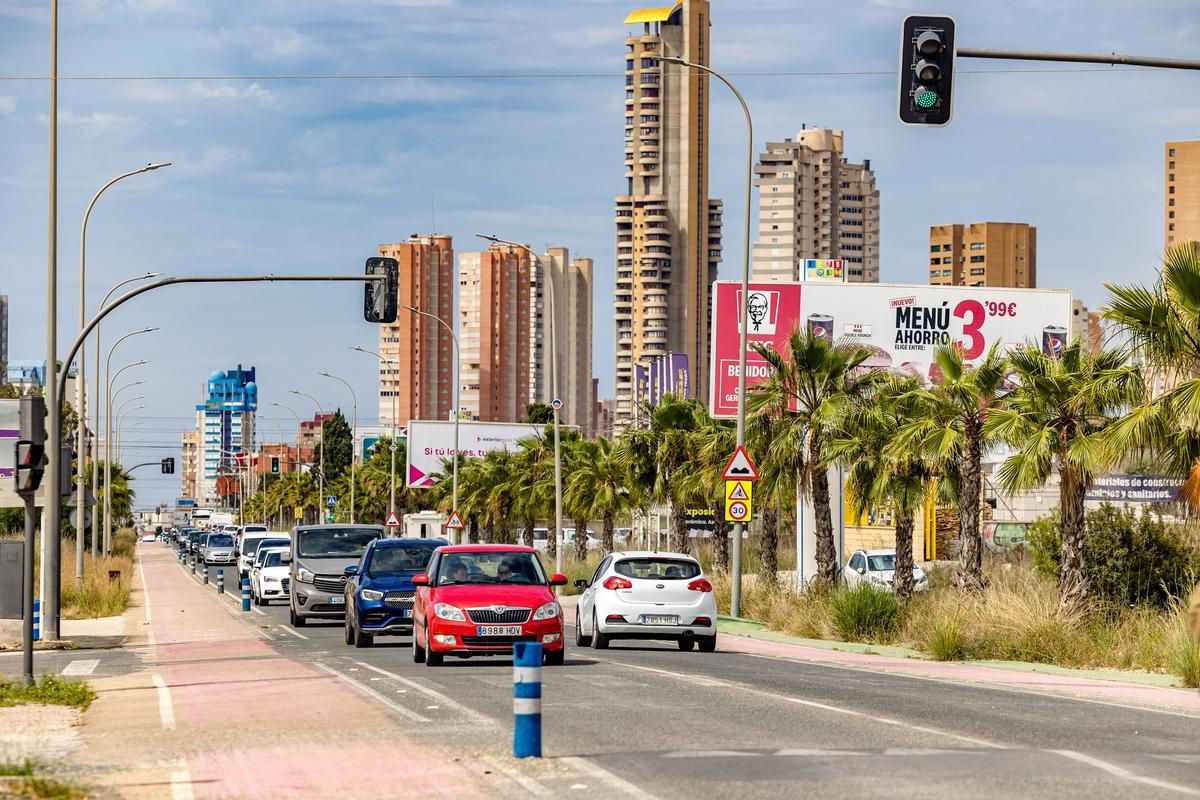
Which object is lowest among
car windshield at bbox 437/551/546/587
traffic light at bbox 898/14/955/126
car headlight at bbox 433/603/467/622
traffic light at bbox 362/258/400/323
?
car headlight at bbox 433/603/467/622

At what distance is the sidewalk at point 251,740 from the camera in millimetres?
10422

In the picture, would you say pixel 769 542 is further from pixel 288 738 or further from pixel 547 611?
pixel 288 738

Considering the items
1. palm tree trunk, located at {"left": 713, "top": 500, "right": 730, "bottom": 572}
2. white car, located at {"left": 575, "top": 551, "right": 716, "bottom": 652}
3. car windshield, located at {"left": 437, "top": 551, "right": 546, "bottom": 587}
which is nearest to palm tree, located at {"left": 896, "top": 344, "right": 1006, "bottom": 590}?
white car, located at {"left": 575, "top": 551, "right": 716, "bottom": 652}

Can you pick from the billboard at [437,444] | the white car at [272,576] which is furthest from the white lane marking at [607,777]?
the billboard at [437,444]

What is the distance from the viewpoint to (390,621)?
2669 centimetres

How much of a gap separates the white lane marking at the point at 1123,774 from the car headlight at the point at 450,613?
10623 mm

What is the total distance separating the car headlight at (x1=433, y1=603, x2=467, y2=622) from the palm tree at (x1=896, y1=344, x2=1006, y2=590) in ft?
41.4

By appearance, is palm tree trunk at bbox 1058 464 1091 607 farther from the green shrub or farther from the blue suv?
the blue suv

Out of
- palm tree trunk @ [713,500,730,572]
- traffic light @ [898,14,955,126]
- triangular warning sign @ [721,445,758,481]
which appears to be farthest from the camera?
palm tree trunk @ [713,500,730,572]

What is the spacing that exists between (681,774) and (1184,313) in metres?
14.7

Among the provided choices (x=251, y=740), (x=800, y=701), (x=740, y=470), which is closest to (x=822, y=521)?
(x=740, y=470)

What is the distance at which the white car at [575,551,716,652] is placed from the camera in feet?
84.7

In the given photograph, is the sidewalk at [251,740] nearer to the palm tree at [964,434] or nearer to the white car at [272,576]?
the palm tree at [964,434]

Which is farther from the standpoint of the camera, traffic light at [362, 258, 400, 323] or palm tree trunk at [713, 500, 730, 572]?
palm tree trunk at [713, 500, 730, 572]
